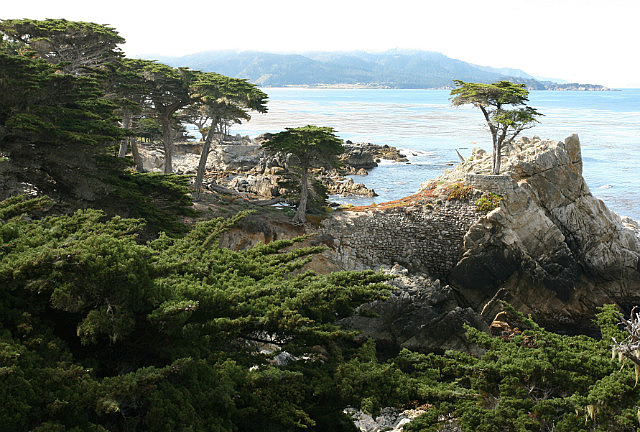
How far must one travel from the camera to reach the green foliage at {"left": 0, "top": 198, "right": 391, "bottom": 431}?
425 centimetres

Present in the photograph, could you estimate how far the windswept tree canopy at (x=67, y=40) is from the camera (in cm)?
1602

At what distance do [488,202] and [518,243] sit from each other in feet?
5.74

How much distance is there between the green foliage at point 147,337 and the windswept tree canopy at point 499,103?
14.0m

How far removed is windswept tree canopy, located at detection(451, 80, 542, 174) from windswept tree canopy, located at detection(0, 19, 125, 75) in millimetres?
12737

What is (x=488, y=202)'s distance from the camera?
17.8 m

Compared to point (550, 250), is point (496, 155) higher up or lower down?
higher up

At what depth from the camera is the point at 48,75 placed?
1126cm

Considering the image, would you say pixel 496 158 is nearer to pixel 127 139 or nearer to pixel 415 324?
pixel 415 324

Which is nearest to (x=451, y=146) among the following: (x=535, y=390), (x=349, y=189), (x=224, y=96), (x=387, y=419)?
(x=349, y=189)

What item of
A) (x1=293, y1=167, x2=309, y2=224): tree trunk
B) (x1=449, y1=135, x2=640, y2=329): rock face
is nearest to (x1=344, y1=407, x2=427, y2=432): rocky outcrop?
(x1=449, y1=135, x2=640, y2=329): rock face

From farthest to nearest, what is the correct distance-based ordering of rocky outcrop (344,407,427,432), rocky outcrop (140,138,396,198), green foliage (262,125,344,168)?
rocky outcrop (140,138,396,198) → green foliage (262,125,344,168) → rocky outcrop (344,407,427,432)

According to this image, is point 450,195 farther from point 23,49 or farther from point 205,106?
point 23,49

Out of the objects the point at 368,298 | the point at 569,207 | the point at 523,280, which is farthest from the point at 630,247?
the point at 368,298

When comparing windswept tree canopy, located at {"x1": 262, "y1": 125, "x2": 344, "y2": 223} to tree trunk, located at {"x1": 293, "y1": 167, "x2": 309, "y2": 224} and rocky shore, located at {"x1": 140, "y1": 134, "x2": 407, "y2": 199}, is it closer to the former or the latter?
tree trunk, located at {"x1": 293, "y1": 167, "x2": 309, "y2": 224}
